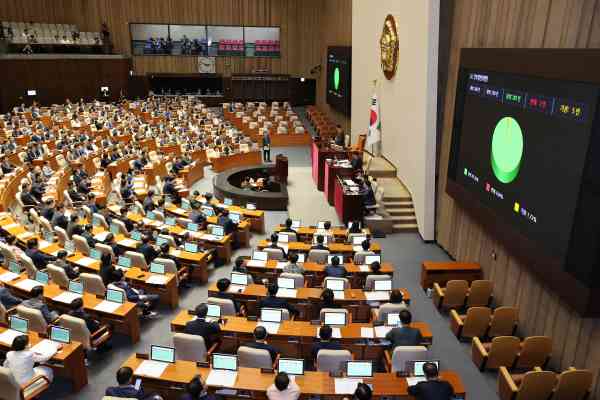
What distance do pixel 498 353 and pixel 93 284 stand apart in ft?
22.4

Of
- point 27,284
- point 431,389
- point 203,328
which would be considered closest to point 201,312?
point 203,328

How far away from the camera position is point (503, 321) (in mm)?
8391

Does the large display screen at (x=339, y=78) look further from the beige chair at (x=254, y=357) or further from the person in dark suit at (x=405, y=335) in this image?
the beige chair at (x=254, y=357)

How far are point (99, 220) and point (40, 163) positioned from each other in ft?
24.5

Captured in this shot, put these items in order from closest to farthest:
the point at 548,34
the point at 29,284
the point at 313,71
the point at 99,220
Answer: the point at 548,34, the point at 29,284, the point at 99,220, the point at 313,71

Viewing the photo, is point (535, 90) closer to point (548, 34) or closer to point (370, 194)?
point (548, 34)

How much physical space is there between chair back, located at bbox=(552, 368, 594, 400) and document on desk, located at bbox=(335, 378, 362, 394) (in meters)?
2.65

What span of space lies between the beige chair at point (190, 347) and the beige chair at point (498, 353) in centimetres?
417

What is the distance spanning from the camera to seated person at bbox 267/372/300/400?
18.9ft

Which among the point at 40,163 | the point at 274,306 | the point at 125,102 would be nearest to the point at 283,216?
the point at 274,306

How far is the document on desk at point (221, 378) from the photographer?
6141 millimetres

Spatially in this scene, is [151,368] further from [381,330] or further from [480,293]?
[480,293]

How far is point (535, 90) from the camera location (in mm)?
7707

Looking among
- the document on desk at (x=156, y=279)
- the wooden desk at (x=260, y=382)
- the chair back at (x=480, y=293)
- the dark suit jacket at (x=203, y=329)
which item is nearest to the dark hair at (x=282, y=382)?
the wooden desk at (x=260, y=382)
